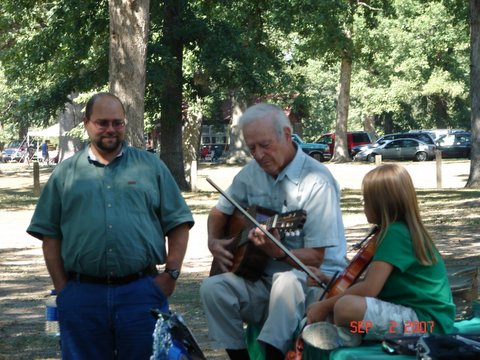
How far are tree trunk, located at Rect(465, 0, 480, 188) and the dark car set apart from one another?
2761 centimetres

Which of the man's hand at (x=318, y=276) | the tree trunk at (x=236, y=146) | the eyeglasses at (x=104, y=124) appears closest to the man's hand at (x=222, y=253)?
the man's hand at (x=318, y=276)

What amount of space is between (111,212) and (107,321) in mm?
484

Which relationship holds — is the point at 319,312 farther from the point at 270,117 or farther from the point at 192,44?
the point at 192,44

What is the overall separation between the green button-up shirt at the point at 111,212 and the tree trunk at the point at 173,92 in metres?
22.9

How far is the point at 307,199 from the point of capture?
5758mm

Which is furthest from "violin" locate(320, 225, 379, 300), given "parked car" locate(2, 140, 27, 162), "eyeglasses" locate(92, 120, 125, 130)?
"parked car" locate(2, 140, 27, 162)

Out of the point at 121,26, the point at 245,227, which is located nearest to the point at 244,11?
the point at 121,26

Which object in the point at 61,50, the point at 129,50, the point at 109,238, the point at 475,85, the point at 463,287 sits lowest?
the point at 463,287

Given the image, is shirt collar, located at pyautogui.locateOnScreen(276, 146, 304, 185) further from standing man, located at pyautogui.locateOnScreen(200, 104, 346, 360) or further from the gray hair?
the gray hair

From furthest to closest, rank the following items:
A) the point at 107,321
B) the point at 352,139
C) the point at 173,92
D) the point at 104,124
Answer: the point at 352,139
the point at 173,92
the point at 104,124
the point at 107,321

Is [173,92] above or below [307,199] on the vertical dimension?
above

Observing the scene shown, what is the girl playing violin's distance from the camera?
498 centimetres

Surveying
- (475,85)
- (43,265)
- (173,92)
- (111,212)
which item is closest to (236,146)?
(173,92)

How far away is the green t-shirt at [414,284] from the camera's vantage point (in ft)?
16.3
